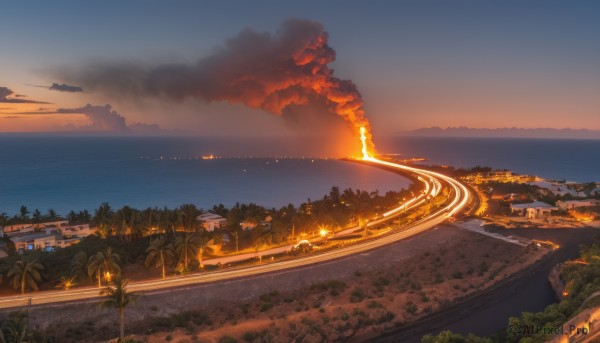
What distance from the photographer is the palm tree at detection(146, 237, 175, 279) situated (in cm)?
4266

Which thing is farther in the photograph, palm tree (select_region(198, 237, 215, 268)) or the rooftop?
the rooftop

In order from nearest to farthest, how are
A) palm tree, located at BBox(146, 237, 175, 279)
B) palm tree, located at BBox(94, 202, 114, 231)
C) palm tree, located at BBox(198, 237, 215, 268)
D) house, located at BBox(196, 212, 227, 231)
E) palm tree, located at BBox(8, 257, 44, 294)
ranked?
palm tree, located at BBox(8, 257, 44, 294) < palm tree, located at BBox(146, 237, 175, 279) < palm tree, located at BBox(198, 237, 215, 268) < palm tree, located at BBox(94, 202, 114, 231) < house, located at BBox(196, 212, 227, 231)

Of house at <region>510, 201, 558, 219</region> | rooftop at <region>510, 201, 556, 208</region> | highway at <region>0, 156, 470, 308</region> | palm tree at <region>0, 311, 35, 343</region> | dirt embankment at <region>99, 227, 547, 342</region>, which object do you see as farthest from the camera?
A: rooftop at <region>510, 201, 556, 208</region>

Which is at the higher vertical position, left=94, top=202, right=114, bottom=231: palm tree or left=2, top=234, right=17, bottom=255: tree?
left=94, top=202, right=114, bottom=231: palm tree

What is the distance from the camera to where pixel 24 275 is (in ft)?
120

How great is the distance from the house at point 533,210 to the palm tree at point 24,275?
71580 mm

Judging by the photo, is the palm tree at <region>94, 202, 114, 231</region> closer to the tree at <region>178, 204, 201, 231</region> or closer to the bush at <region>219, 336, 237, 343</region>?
the tree at <region>178, 204, 201, 231</region>

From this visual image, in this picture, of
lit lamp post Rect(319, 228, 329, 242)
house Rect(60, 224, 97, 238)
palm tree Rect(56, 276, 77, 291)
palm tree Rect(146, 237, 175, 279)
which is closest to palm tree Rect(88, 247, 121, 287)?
palm tree Rect(56, 276, 77, 291)

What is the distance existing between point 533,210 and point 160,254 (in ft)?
206

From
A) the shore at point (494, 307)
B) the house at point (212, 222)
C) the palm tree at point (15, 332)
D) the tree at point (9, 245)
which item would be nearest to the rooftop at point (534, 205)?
the shore at point (494, 307)

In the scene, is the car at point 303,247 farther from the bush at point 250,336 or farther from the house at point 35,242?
the house at point 35,242

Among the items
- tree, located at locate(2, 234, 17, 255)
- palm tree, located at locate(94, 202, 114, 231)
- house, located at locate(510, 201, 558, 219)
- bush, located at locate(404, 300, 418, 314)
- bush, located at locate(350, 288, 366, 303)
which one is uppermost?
palm tree, located at locate(94, 202, 114, 231)

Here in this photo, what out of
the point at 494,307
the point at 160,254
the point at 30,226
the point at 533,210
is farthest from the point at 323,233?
the point at 30,226

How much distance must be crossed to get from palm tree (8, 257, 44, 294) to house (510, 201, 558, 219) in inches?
2818
